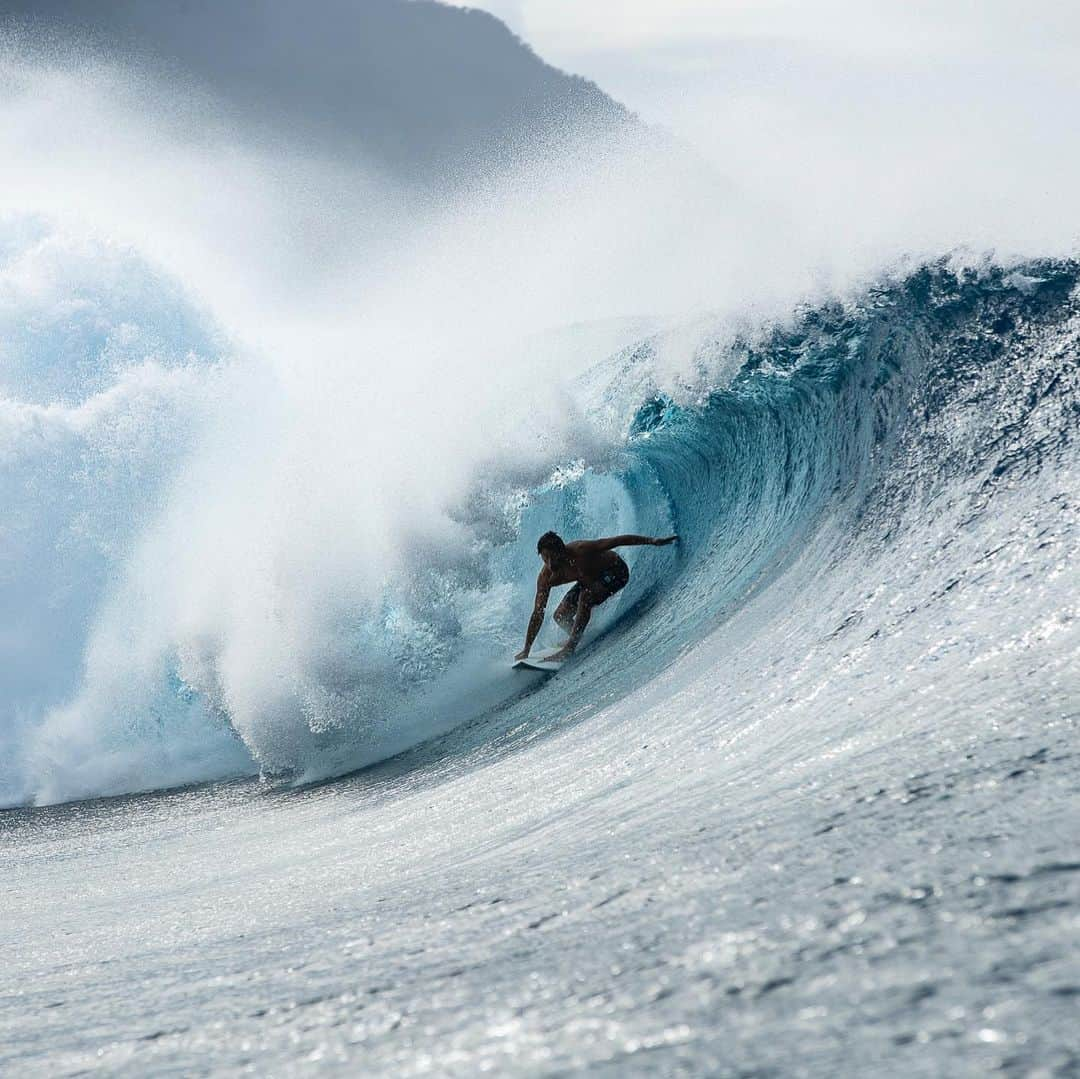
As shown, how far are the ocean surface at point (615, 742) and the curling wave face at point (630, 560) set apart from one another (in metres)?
0.03

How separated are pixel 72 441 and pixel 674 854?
43.0ft

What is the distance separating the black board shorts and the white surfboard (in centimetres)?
46

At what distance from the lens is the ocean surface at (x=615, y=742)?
1.45 meters

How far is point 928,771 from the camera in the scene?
2.18 meters

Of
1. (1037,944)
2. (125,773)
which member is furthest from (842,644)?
(125,773)

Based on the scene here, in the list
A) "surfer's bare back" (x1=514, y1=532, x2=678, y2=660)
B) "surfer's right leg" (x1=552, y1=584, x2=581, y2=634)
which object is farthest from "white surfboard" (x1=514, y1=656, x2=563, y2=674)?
"surfer's right leg" (x1=552, y1=584, x2=581, y2=634)

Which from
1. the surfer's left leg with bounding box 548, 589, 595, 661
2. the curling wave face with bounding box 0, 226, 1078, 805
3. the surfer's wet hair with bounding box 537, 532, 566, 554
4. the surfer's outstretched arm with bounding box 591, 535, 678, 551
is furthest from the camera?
the surfer's left leg with bounding box 548, 589, 595, 661

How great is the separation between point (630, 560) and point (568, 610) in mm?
968

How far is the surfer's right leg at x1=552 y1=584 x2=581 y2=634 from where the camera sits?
7.91m

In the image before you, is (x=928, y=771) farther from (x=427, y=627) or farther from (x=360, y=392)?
(x=360, y=392)

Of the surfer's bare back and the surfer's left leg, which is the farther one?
the surfer's left leg

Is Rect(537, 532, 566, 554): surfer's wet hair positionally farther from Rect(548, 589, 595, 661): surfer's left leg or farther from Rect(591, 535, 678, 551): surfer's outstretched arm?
Rect(548, 589, 595, 661): surfer's left leg

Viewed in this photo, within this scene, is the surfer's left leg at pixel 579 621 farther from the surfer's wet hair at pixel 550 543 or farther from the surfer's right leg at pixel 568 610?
the surfer's wet hair at pixel 550 543

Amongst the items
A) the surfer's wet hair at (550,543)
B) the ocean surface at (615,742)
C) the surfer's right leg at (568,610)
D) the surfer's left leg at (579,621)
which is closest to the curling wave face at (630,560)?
the ocean surface at (615,742)
